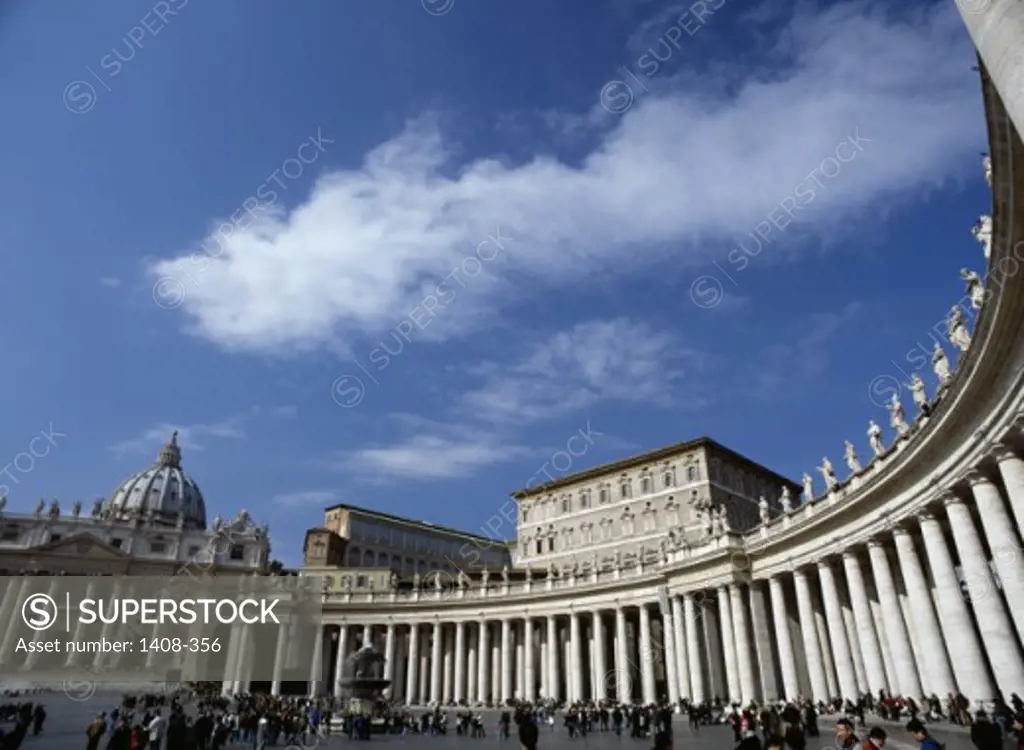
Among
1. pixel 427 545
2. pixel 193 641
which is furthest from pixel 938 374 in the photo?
→ pixel 427 545

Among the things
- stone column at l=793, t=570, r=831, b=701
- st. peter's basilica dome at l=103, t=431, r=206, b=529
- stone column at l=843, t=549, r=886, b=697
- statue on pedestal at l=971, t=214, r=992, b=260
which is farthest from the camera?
st. peter's basilica dome at l=103, t=431, r=206, b=529

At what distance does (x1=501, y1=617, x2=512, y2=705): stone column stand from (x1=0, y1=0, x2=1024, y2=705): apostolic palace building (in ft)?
0.60

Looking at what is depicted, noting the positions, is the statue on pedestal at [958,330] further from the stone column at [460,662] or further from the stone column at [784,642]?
the stone column at [460,662]

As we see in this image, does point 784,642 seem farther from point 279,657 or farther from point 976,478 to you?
point 279,657

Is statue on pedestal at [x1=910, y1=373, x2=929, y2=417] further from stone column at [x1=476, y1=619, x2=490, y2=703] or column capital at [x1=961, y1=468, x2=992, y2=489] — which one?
stone column at [x1=476, y1=619, x2=490, y2=703]

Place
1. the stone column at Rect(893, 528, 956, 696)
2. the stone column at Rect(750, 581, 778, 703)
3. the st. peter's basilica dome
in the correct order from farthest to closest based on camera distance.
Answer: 1. the st. peter's basilica dome
2. the stone column at Rect(750, 581, 778, 703)
3. the stone column at Rect(893, 528, 956, 696)

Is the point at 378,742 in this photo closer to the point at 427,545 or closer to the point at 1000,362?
the point at 1000,362

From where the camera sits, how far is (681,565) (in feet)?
148

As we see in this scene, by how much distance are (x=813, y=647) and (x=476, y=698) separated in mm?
36997

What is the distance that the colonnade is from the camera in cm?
2145

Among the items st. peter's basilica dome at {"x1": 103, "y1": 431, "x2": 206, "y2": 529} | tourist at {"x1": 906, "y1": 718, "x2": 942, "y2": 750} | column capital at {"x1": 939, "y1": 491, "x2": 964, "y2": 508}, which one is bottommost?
tourist at {"x1": 906, "y1": 718, "x2": 942, "y2": 750}

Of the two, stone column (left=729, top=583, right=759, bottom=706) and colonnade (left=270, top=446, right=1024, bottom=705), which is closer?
colonnade (left=270, top=446, right=1024, bottom=705)

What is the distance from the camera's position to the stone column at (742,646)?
3803 centimetres

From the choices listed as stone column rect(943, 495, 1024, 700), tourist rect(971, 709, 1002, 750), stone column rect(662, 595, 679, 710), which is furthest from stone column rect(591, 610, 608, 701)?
tourist rect(971, 709, 1002, 750)
